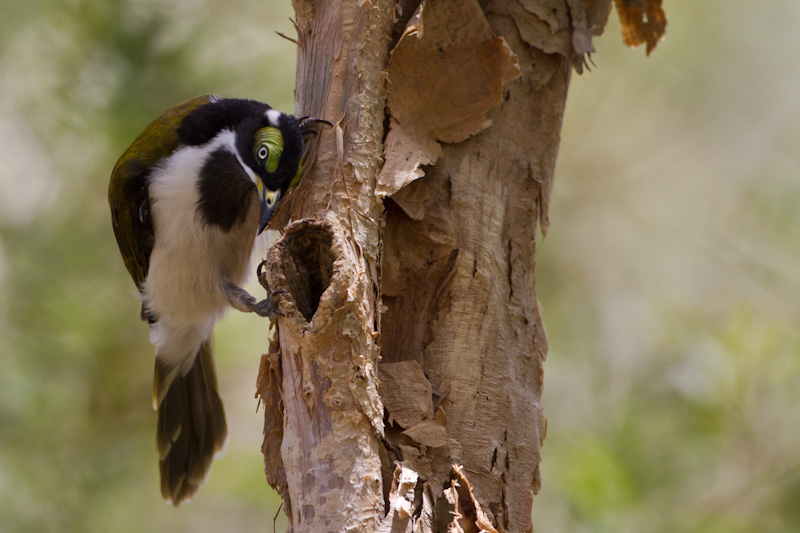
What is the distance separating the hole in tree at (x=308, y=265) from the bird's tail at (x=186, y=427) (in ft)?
6.31

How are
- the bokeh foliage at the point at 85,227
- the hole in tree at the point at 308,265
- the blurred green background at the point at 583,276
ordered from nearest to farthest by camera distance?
the hole in tree at the point at 308,265
the blurred green background at the point at 583,276
the bokeh foliage at the point at 85,227

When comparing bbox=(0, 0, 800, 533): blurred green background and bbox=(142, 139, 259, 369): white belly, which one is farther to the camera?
bbox=(0, 0, 800, 533): blurred green background

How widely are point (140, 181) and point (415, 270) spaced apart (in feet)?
4.80

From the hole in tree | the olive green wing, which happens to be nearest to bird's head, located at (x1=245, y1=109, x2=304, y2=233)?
the hole in tree

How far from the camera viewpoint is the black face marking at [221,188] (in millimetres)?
3430

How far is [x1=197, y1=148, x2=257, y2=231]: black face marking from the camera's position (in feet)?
11.3

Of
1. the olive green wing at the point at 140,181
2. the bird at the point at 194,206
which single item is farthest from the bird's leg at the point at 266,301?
the olive green wing at the point at 140,181

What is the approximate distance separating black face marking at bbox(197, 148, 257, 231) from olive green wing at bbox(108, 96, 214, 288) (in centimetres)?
23

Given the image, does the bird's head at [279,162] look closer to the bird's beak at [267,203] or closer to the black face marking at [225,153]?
the bird's beak at [267,203]

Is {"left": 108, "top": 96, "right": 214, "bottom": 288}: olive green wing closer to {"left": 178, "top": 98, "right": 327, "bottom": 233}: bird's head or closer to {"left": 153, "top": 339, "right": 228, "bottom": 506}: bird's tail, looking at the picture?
{"left": 178, "top": 98, "right": 327, "bottom": 233}: bird's head

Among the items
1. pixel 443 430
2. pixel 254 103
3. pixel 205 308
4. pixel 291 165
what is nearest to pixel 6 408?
pixel 205 308

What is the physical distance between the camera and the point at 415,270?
2809 millimetres

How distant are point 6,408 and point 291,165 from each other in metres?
2.59

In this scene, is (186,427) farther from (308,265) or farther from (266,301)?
(308,265)
